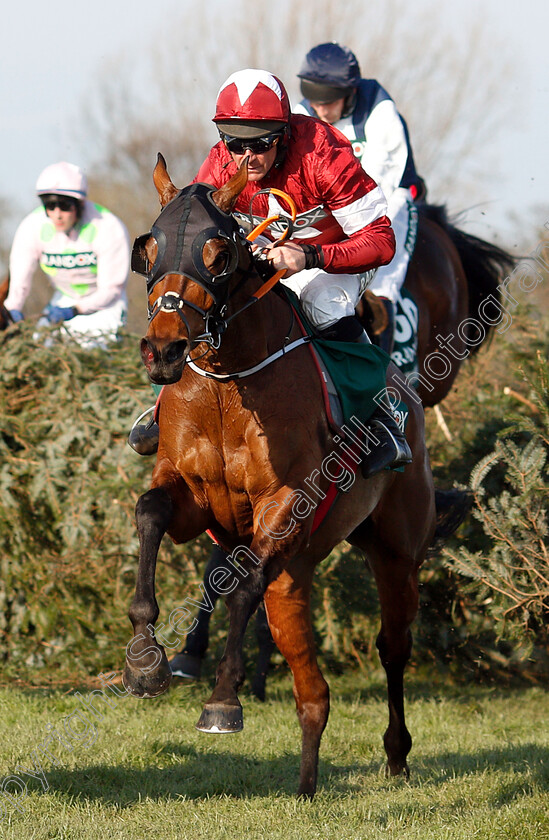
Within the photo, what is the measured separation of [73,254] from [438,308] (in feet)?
9.58

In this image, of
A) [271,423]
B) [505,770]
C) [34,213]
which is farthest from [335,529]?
[34,213]

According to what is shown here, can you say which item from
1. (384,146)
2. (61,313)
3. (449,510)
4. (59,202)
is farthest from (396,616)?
(59,202)

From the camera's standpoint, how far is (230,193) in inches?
140

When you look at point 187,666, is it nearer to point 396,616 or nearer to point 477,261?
point 396,616

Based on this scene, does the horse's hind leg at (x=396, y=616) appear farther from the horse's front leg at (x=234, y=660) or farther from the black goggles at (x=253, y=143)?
the black goggles at (x=253, y=143)

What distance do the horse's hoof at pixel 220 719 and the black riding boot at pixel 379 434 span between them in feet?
4.15

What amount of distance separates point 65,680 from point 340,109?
13.1ft

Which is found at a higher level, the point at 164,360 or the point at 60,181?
the point at 60,181

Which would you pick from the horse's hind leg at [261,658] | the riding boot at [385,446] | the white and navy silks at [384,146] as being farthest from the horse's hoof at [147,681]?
the white and navy silks at [384,146]

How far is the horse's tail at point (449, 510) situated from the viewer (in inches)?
231

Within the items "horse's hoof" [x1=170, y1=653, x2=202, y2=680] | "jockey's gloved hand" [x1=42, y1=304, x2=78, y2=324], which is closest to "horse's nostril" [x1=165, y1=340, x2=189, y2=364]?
"horse's hoof" [x1=170, y1=653, x2=202, y2=680]

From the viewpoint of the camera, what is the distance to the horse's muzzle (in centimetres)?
318

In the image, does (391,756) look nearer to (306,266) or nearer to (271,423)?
(271,423)

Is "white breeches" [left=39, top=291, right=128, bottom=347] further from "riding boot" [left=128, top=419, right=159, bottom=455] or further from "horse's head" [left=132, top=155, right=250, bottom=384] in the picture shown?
"horse's head" [left=132, top=155, right=250, bottom=384]
